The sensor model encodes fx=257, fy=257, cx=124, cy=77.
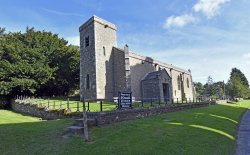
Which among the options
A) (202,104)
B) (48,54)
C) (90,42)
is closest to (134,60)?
(90,42)

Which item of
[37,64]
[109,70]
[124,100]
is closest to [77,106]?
[124,100]

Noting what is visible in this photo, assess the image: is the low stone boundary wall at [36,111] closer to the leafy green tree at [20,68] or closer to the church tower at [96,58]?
the leafy green tree at [20,68]

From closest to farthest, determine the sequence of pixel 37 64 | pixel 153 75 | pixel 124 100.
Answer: pixel 124 100
pixel 153 75
pixel 37 64

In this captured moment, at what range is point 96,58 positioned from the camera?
3578 centimetres

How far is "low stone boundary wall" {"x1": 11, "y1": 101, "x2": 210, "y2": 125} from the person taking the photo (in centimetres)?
1559

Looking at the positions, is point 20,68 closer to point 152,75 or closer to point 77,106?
point 152,75

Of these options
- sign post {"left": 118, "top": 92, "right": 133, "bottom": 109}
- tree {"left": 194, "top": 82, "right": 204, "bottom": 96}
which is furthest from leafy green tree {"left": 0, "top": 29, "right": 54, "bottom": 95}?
tree {"left": 194, "top": 82, "right": 204, "bottom": 96}

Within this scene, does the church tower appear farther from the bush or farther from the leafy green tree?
the bush

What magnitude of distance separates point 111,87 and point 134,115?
61.6ft

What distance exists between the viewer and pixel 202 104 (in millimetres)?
39000

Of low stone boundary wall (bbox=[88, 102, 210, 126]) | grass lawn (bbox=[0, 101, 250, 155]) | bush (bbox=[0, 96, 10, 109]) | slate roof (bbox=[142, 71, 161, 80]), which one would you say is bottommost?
grass lawn (bbox=[0, 101, 250, 155])

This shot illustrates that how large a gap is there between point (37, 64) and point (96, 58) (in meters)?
11.4

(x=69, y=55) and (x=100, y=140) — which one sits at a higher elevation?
(x=69, y=55)

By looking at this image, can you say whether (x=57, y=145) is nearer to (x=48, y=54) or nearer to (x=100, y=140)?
(x=100, y=140)
